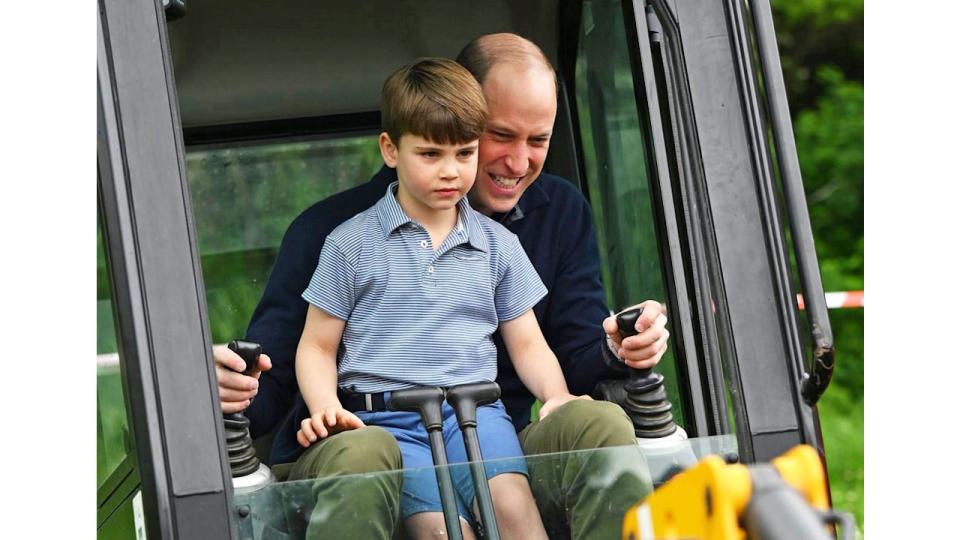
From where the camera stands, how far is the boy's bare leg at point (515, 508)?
216 cm

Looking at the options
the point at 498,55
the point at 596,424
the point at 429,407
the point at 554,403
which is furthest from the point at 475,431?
the point at 498,55

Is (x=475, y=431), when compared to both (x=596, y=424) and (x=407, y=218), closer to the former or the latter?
(x=596, y=424)

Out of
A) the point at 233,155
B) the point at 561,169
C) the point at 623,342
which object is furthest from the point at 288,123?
the point at 623,342

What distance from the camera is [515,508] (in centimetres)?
218

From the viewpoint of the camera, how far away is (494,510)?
7.09ft

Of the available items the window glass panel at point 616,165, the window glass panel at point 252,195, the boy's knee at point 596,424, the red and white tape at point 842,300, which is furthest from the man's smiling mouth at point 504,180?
the red and white tape at point 842,300

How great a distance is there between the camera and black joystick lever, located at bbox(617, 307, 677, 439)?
95.5 inches

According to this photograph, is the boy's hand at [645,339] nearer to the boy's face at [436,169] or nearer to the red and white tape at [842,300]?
the boy's face at [436,169]

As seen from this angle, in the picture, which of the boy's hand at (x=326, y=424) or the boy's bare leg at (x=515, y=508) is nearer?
the boy's bare leg at (x=515, y=508)

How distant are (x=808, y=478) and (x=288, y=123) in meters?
2.47

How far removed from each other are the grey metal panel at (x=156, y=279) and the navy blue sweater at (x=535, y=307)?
2.27 ft

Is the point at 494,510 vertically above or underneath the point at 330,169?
underneath

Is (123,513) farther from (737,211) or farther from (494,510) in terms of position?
(737,211)

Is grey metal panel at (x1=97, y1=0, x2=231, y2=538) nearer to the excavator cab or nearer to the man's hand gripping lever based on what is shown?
the excavator cab
